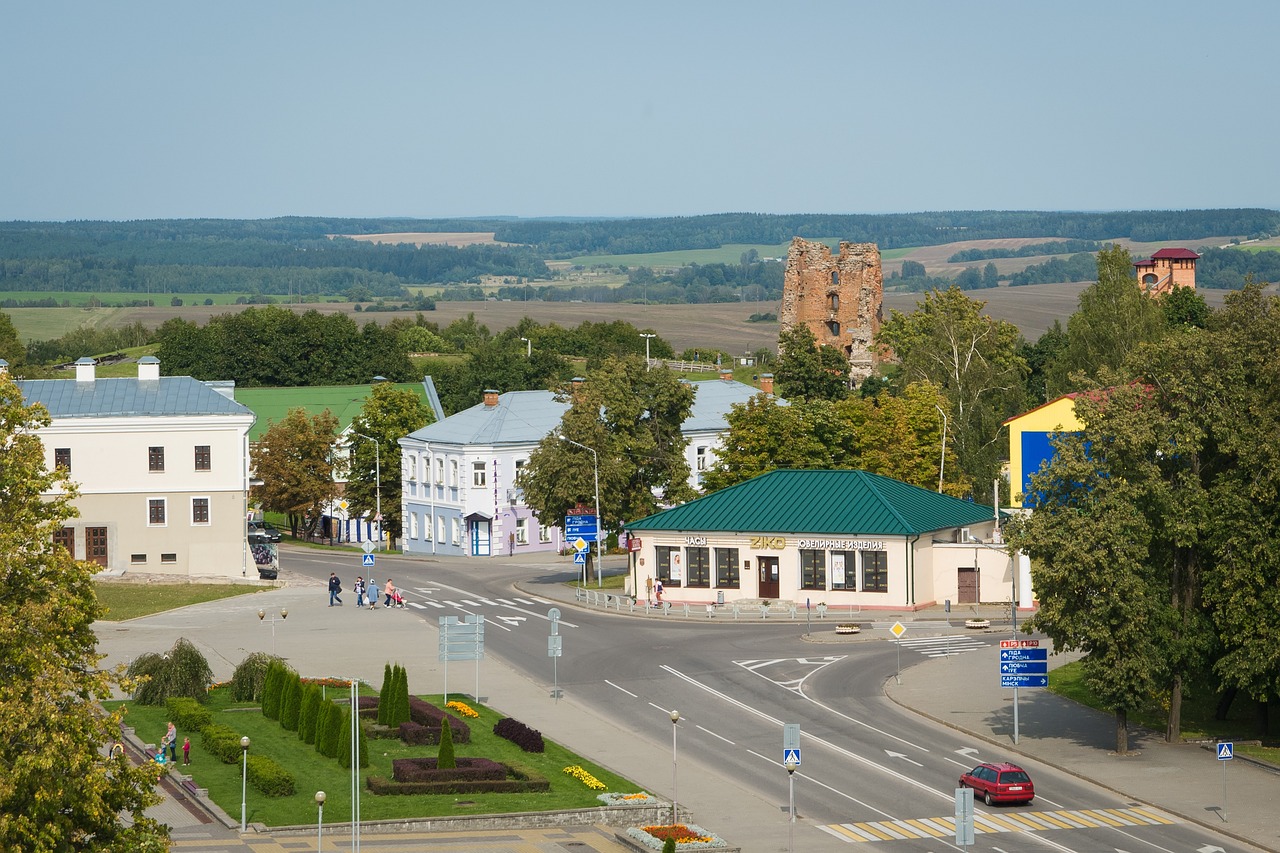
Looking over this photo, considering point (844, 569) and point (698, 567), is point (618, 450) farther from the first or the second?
point (844, 569)

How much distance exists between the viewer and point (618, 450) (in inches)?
3349

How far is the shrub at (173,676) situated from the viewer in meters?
54.1

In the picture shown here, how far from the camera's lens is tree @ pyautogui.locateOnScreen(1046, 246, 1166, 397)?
114m

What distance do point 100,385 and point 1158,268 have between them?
114 m

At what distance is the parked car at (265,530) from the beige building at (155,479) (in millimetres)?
23496

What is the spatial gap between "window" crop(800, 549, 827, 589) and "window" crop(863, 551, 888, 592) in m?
1.75

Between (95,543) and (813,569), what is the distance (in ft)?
114

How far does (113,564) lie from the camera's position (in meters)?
84.6

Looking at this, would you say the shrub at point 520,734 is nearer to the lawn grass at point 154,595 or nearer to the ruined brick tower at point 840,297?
the lawn grass at point 154,595

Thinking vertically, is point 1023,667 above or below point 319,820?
above

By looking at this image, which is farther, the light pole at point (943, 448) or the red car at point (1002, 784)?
the light pole at point (943, 448)

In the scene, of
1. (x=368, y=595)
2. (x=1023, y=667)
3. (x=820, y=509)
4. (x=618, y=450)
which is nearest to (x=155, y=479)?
(x=368, y=595)

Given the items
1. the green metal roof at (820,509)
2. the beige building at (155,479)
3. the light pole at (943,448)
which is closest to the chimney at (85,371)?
the beige building at (155,479)

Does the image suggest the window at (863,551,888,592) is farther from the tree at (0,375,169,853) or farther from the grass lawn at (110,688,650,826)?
the tree at (0,375,169,853)
